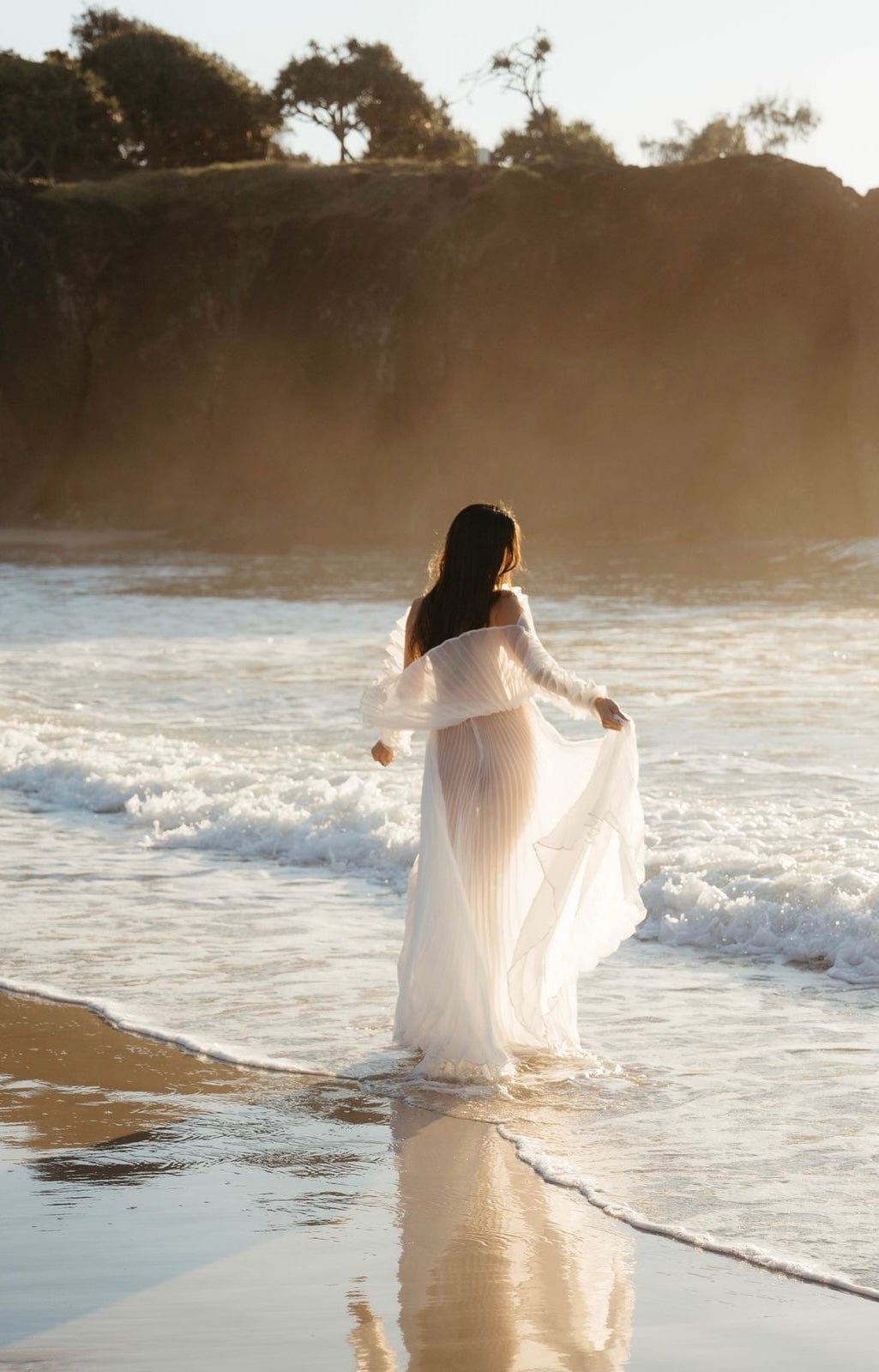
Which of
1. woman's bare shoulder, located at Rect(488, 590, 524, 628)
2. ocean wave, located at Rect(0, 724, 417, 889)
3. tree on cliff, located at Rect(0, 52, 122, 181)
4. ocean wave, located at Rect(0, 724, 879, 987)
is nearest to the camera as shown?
woman's bare shoulder, located at Rect(488, 590, 524, 628)

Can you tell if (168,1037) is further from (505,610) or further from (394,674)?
(505,610)

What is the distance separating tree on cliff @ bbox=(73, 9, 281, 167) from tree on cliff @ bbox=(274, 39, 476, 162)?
5.24 ft

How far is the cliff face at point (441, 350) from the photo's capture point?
50.2 metres

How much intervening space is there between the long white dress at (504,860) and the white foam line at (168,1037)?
1.06ft

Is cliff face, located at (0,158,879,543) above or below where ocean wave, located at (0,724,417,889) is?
above

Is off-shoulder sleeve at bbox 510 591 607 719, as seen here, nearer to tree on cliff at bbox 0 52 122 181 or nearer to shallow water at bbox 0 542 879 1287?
shallow water at bbox 0 542 879 1287

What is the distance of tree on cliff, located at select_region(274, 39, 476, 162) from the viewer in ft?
217

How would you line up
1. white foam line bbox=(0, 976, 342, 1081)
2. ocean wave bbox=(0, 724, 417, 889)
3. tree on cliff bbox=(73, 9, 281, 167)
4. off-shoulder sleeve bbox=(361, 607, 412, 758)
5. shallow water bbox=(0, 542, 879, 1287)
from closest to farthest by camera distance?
shallow water bbox=(0, 542, 879, 1287) → white foam line bbox=(0, 976, 342, 1081) → off-shoulder sleeve bbox=(361, 607, 412, 758) → ocean wave bbox=(0, 724, 417, 889) → tree on cliff bbox=(73, 9, 281, 167)

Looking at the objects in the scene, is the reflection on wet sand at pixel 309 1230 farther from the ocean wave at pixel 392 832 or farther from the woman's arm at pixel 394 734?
the ocean wave at pixel 392 832

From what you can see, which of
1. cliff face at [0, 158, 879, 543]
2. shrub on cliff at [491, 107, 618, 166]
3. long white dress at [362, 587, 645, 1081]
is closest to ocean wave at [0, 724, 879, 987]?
long white dress at [362, 587, 645, 1081]

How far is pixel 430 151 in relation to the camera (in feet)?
220

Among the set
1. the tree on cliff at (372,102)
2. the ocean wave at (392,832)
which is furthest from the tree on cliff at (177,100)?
the ocean wave at (392,832)

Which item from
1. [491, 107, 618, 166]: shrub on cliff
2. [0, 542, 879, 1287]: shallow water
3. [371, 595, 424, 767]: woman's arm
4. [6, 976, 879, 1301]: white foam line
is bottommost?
[6, 976, 879, 1301]: white foam line

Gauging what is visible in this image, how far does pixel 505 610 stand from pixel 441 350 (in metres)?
49.0
